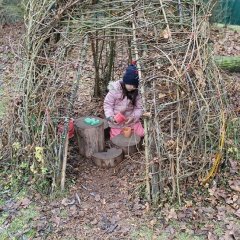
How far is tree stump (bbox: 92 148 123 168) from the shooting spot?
19.0 ft

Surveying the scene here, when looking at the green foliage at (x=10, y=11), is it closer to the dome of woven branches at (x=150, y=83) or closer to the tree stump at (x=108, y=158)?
the dome of woven branches at (x=150, y=83)

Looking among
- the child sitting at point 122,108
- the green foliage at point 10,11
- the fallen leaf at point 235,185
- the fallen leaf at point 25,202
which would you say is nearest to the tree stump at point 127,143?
the child sitting at point 122,108

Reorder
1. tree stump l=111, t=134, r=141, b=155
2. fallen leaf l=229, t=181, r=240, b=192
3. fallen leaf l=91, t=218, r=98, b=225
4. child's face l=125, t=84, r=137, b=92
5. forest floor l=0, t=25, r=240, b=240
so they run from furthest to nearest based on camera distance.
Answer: tree stump l=111, t=134, r=141, b=155
child's face l=125, t=84, r=137, b=92
fallen leaf l=229, t=181, r=240, b=192
fallen leaf l=91, t=218, r=98, b=225
forest floor l=0, t=25, r=240, b=240

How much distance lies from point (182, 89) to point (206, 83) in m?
0.58

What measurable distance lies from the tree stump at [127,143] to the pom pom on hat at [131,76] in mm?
782

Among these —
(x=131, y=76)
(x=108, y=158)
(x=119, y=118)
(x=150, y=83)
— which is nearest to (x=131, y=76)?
(x=131, y=76)

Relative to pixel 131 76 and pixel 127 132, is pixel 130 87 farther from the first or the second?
pixel 127 132

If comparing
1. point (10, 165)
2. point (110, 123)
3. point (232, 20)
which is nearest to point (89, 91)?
point (110, 123)

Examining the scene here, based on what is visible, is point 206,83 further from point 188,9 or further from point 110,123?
point 110,123

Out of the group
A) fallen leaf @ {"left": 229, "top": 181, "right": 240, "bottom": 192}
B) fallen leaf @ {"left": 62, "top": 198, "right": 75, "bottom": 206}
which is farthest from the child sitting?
fallen leaf @ {"left": 229, "top": 181, "right": 240, "bottom": 192}

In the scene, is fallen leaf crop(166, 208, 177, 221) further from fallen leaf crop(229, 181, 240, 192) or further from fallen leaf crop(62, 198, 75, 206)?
fallen leaf crop(62, 198, 75, 206)

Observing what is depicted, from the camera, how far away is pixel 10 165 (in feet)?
19.1

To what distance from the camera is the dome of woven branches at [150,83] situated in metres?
4.94

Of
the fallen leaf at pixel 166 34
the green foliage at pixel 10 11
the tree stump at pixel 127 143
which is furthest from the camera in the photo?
the green foliage at pixel 10 11
